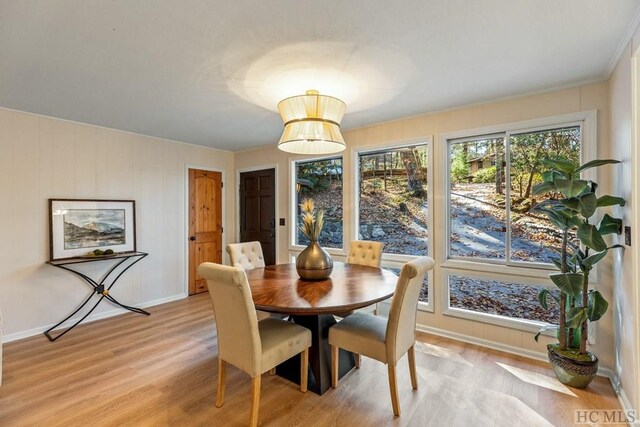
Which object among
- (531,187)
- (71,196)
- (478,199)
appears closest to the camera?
(531,187)

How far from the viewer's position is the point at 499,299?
3014 millimetres

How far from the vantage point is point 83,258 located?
3.47 meters

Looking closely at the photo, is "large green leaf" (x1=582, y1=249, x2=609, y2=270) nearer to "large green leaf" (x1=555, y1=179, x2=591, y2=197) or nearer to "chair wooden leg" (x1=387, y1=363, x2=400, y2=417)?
"large green leaf" (x1=555, y1=179, x2=591, y2=197)

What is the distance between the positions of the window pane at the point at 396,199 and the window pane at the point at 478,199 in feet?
1.01

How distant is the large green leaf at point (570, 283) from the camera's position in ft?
7.07

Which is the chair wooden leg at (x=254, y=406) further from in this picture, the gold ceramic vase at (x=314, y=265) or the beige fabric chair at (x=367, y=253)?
the beige fabric chair at (x=367, y=253)

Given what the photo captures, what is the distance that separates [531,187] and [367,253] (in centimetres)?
167

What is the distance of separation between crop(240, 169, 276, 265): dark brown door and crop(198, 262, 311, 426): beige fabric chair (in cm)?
Result: 284

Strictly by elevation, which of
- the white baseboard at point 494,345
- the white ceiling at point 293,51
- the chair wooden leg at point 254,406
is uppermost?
the white ceiling at point 293,51

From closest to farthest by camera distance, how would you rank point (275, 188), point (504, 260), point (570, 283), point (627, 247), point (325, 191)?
point (627, 247) < point (570, 283) < point (504, 260) < point (325, 191) < point (275, 188)

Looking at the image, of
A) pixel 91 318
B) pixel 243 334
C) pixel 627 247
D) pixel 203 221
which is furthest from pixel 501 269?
pixel 91 318

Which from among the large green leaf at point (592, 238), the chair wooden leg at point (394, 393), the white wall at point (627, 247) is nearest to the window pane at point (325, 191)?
the chair wooden leg at point (394, 393)

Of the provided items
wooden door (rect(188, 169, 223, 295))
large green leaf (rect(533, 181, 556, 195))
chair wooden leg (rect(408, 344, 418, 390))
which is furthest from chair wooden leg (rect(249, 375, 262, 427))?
wooden door (rect(188, 169, 223, 295))

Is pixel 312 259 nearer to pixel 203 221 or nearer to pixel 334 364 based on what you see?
pixel 334 364
